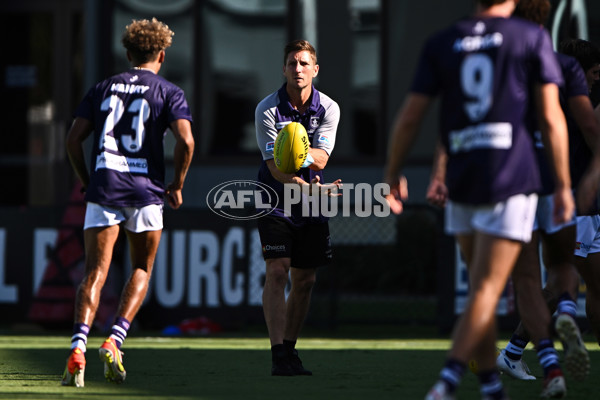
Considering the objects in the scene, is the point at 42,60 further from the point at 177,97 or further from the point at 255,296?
the point at 177,97

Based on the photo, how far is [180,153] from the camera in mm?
7055

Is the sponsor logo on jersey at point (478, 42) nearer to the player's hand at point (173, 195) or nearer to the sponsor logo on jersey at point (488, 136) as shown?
the sponsor logo on jersey at point (488, 136)

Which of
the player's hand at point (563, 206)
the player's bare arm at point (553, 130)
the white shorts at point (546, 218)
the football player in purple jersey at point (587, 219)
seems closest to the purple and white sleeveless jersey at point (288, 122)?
the football player in purple jersey at point (587, 219)

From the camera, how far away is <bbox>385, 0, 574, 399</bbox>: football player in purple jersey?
481 cm

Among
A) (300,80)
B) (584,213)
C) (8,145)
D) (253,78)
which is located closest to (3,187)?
(8,145)

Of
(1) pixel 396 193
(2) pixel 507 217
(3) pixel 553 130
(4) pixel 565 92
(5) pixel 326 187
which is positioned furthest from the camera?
(5) pixel 326 187

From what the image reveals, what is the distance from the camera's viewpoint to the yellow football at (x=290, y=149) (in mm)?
7453

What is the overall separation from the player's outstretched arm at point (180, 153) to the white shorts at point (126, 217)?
137mm

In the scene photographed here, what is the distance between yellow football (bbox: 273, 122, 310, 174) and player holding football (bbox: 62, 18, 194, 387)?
708 millimetres

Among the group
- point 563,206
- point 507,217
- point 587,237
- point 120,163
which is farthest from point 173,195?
point 563,206

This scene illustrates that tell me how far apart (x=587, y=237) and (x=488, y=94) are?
2726 mm

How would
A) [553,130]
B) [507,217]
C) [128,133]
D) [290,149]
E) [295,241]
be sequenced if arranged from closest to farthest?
1. [507,217]
2. [553,130]
3. [128,133]
4. [290,149]
5. [295,241]

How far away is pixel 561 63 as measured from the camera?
6.17 meters

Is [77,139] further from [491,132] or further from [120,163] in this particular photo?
[491,132]
